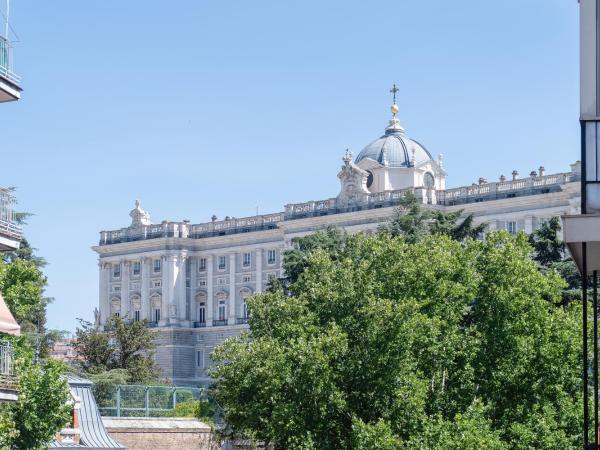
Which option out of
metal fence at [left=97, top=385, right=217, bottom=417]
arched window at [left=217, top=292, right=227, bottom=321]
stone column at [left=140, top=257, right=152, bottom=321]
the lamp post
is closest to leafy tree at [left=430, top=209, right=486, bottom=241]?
metal fence at [left=97, top=385, right=217, bottom=417]

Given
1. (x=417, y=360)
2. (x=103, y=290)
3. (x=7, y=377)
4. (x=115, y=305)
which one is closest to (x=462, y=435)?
(x=417, y=360)

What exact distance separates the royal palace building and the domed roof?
0.29 ft

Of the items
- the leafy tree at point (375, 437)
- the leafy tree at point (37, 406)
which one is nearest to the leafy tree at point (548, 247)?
the leafy tree at point (375, 437)

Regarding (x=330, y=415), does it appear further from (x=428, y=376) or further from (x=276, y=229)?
(x=276, y=229)

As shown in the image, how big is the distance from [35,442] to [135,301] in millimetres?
124754

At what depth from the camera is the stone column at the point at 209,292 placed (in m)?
160

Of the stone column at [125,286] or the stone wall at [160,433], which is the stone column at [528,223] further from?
the stone wall at [160,433]

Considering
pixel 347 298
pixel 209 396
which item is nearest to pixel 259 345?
pixel 347 298

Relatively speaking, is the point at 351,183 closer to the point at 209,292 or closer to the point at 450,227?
the point at 209,292

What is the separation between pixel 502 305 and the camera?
4850 centimetres

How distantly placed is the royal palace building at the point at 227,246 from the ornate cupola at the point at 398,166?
89 mm

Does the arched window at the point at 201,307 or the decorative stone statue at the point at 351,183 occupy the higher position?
the decorative stone statue at the point at 351,183

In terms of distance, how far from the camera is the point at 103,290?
547ft

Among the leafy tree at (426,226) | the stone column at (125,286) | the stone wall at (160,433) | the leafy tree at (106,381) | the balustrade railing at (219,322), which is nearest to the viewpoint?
the stone wall at (160,433)
